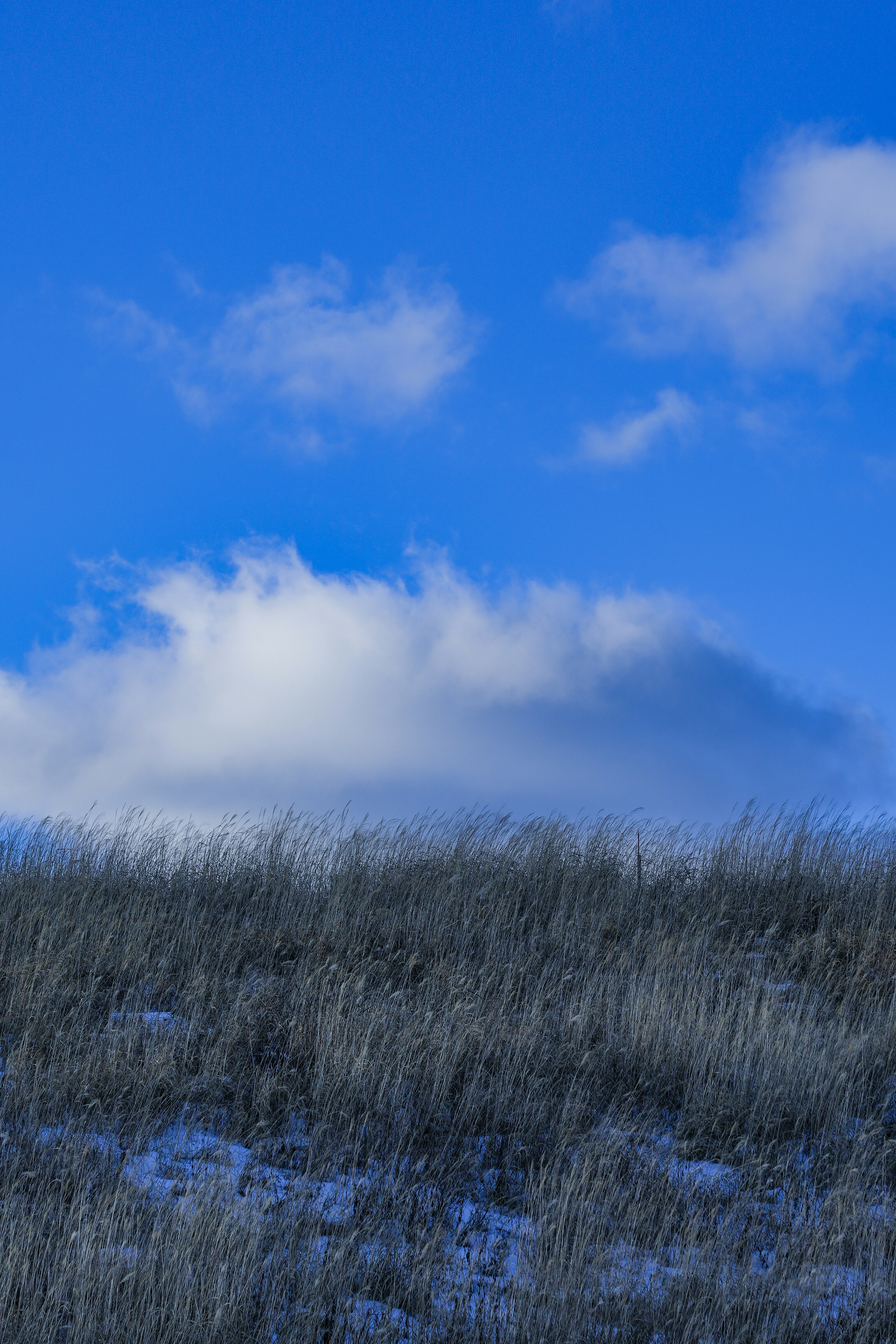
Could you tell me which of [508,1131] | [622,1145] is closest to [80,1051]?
[508,1131]

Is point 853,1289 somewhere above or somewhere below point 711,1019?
below

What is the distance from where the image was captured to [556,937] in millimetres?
11141

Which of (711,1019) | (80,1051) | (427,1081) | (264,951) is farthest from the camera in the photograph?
(264,951)

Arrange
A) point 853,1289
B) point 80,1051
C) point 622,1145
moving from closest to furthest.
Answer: point 853,1289
point 622,1145
point 80,1051

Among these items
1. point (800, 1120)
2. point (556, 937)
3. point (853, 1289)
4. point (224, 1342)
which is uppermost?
point (556, 937)

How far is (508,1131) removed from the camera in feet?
20.8

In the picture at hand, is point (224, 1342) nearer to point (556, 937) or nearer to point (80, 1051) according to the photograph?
point (80, 1051)

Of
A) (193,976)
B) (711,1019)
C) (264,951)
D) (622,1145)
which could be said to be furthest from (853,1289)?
(264,951)

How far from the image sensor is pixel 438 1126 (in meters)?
6.34

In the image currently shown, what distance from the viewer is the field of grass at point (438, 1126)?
443 cm

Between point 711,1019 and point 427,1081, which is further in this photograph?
point 711,1019

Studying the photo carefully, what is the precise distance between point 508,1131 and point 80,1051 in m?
3.44

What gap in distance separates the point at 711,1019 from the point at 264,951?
16.1 feet

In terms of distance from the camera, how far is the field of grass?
4430mm
